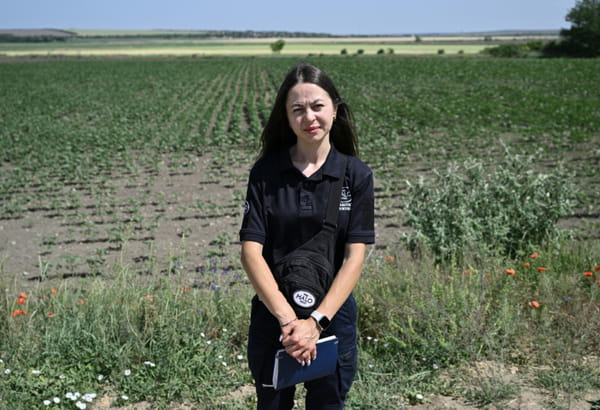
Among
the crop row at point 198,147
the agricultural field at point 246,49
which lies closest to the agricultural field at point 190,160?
the crop row at point 198,147

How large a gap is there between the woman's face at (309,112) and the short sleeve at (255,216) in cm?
26

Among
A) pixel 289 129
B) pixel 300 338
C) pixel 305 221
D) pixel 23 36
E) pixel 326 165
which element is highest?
→ pixel 23 36

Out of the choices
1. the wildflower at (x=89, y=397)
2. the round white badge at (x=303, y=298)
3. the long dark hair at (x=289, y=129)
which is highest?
the long dark hair at (x=289, y=129)

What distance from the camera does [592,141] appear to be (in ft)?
46.4

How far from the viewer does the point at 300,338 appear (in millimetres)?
2041

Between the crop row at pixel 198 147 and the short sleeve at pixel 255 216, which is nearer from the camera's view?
the short sleeve at pixel 255 216

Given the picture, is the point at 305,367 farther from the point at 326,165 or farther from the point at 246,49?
the point at 246,49

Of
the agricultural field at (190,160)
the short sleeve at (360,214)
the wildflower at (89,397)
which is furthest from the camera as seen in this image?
the agricultural field at (190,160)

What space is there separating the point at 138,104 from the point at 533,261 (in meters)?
23.7

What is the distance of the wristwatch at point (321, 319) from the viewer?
2.10 metres

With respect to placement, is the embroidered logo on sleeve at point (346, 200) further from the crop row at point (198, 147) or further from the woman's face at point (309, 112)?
the crop row at point (198, 147)

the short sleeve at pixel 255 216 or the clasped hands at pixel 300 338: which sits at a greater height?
the short sleeve at pixel 255 216

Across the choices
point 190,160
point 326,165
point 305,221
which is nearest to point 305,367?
point 305,221

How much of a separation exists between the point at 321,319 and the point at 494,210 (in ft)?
13.0
